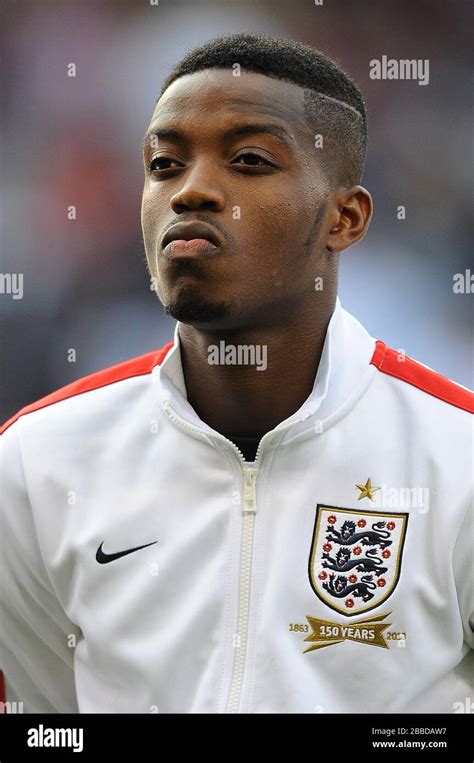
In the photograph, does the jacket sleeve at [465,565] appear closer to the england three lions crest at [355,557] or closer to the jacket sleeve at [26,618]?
the england three lions crest at [355,557]

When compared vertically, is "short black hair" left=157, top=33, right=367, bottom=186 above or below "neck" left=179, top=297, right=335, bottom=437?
above

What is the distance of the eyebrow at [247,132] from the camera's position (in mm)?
1358

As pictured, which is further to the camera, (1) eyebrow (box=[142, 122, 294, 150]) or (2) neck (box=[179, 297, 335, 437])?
(2) neck (box=[179, 297, 335, 437])

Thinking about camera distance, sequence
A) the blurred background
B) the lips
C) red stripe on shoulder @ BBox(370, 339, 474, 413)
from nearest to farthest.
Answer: the lips → red stripe on shoulder @ BBox(370, 339, 474, 413) → the blurred background

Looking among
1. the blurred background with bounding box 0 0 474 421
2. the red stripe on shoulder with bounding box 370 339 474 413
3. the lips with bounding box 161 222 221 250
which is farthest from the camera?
the blurred background with bounding box 0 0 474 421

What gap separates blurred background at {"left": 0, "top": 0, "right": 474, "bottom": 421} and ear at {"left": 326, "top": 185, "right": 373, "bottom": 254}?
265 millimetres

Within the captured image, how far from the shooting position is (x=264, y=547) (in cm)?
138

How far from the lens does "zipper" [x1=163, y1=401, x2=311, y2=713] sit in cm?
134

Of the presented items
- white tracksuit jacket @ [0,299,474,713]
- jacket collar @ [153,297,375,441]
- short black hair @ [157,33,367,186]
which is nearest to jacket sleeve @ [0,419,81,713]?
white tracksuit jacket @ [0,299,474,713]

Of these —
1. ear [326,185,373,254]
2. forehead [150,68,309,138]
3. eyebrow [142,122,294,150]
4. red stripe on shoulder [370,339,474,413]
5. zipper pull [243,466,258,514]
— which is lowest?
zipper pull [243,466,258,514]

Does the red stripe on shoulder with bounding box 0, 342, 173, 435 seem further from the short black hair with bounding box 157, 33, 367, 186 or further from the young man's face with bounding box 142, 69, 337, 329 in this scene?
the short black hair with bounding box 157, 33, 367, 186

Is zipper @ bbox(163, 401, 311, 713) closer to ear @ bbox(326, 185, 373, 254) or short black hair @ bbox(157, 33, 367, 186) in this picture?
ear @ bbox(326, 185, 373, 254)
